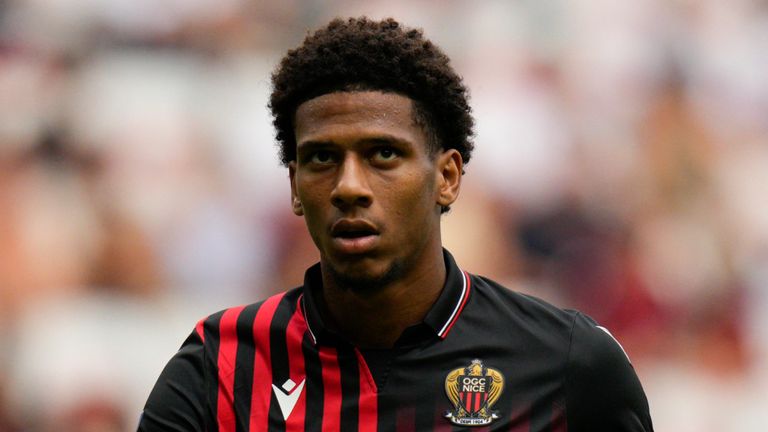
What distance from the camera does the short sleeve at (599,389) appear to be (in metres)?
2.89

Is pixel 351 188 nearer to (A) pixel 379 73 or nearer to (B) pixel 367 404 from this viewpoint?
(A) pixel 379 73

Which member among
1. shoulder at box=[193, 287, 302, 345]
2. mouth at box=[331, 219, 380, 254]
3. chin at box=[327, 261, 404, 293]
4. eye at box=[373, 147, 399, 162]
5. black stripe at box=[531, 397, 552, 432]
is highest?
eye at box=[373, 147, 399, 162]

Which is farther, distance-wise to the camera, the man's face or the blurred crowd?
the blurred crowd

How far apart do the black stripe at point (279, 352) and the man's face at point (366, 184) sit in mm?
223

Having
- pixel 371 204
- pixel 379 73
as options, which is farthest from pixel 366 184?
pixel 379 73

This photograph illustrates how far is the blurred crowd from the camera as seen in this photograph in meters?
6.04

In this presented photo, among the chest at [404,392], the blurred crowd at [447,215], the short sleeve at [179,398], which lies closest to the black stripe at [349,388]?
the chest at [404,392]

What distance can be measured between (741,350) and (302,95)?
12.7ft

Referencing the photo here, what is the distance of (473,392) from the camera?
9.48 ft

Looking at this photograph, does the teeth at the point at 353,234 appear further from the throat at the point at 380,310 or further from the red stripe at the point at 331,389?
the red stripe at the point at 331,389

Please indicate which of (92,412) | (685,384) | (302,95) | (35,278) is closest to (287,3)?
(35,278)

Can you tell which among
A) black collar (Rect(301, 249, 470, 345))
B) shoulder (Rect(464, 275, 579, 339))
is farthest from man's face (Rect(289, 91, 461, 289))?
shoulder (Rect(464, 275, 579, 339))

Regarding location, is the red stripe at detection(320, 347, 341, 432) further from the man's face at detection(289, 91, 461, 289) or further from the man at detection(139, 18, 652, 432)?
the man's face at detection(289, 91, 461, 289)

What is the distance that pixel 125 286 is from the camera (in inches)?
240
